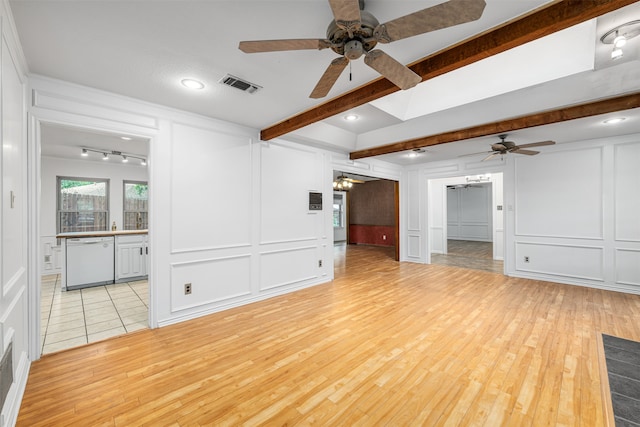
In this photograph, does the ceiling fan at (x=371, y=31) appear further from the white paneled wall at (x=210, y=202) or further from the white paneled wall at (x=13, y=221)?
the white paneled wall at (x=210, y=202)

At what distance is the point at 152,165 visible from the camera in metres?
3.11

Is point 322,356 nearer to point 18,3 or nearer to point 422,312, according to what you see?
point 422,312

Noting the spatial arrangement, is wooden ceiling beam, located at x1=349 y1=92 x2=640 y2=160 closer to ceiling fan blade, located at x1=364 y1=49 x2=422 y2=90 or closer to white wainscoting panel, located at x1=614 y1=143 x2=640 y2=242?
white wainscoting panel, located at x1=614 y1=143 x2=640 y2=242

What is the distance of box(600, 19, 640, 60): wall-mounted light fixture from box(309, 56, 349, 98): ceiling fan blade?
90.7 inches

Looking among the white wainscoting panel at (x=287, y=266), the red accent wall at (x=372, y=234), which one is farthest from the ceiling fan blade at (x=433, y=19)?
the red accent wall at (x=372, y=234)

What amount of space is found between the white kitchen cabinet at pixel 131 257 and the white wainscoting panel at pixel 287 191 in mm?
2957

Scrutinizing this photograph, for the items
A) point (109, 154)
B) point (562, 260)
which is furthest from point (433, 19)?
point (109, 154)

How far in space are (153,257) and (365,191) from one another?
29.7 ft

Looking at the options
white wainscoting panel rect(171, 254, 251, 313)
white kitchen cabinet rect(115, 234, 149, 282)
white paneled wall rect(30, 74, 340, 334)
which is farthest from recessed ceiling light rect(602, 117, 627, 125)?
white kitchen cabinet rect(115, 234, 149, 282)

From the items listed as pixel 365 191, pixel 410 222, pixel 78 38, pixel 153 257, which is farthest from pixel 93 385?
pixel 365 191

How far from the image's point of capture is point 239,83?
2604 millimetres

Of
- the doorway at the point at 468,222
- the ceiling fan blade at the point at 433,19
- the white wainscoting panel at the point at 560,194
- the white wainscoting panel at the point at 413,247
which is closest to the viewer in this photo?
the ceiling fan blade at the point at 433,19

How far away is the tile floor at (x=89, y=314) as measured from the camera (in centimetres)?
289

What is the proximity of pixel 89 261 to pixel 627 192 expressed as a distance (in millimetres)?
9325
